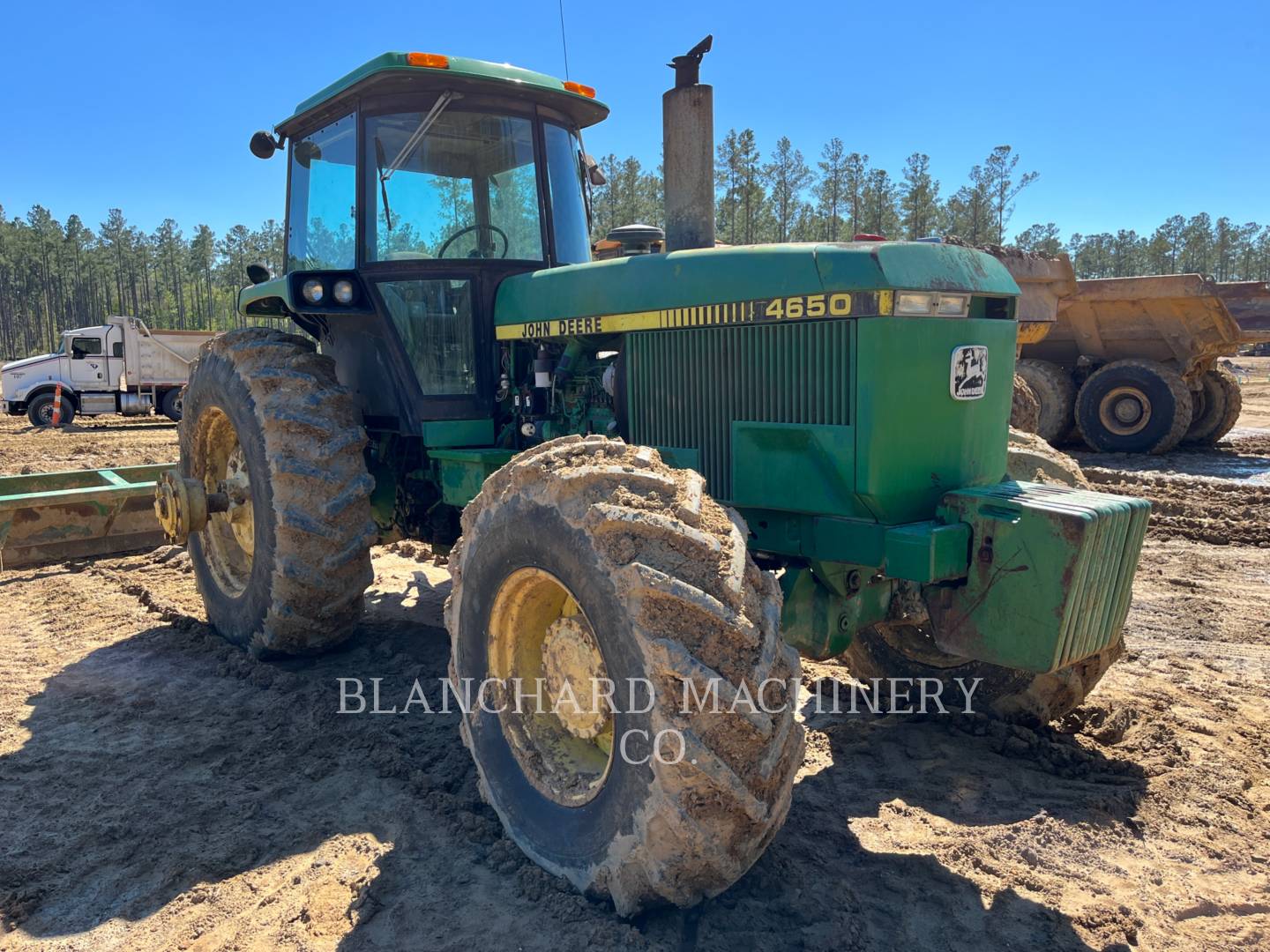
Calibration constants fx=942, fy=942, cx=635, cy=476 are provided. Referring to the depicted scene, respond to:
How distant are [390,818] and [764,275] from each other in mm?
2382

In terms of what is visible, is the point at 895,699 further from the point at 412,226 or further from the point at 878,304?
the point at 412,226

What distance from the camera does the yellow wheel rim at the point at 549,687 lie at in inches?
117


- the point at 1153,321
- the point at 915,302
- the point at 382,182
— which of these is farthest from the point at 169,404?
the point at 915,302

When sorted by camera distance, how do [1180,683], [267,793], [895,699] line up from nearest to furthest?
[267,793], [895,699], [1180,683]

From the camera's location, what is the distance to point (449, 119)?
468 centimetres

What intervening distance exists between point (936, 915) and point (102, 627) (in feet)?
16.9

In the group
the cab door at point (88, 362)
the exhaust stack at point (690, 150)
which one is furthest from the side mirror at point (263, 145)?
the cab door at point (88, 362)

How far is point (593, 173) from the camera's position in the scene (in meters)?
5.33

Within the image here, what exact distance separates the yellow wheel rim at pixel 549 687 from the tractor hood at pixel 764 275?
132 cm

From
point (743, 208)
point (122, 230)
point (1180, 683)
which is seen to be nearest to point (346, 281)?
point (1180, 683)

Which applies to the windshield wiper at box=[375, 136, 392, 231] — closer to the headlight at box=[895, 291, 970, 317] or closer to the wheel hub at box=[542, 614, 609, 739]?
the wheel hub at box=[542, 614, 609, 739]

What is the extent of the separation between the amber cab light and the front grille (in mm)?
1683

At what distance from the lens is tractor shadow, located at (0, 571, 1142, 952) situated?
2.75m

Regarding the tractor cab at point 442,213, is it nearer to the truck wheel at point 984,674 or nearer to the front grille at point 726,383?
the front grille at point 726,383
